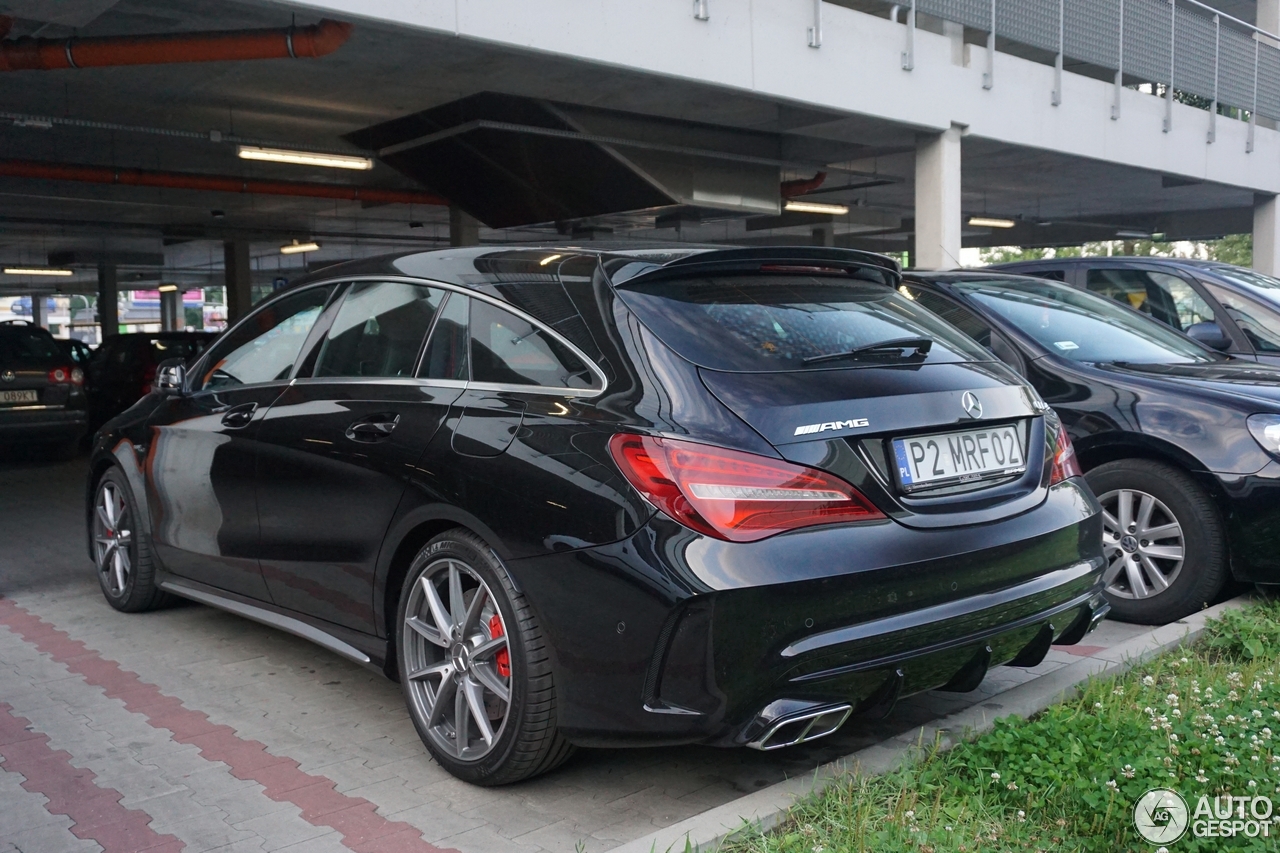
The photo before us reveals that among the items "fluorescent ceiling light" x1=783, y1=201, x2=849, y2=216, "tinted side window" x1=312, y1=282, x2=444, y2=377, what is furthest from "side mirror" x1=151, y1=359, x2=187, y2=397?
"fluorescent ceiling light" x1=783, y1=201, x2=849, y2=216

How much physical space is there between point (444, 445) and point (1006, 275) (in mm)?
4018

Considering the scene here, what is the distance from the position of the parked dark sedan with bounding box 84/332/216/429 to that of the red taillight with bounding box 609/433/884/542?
14488 millimetres

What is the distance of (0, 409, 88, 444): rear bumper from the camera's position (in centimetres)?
1227

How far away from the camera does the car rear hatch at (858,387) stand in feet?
10.1

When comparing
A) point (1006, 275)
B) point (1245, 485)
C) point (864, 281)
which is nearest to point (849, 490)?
point (864, 281)

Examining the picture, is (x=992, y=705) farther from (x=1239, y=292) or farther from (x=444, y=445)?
(x=1239, y=292)

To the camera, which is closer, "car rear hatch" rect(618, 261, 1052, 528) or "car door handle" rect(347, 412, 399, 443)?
"car rear hatch" rect(618, 261, 1052, 528)

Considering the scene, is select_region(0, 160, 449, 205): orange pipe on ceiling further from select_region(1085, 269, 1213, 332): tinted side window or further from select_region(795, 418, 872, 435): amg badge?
select_region(795, 418, 872, 435): amg badge

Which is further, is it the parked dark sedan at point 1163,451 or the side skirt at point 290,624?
the parked dark sedan at point 1163,451

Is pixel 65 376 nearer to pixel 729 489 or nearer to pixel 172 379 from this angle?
pixel 172 379

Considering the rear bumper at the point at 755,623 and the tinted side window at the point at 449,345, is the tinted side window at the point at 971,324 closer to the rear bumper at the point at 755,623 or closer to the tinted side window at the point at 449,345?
the rear bumper at the point at 755,623

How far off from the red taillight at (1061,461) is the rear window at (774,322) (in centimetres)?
35

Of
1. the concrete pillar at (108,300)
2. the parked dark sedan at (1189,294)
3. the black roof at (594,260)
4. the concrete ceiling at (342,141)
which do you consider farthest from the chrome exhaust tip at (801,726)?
the concrete pillar at (108,300)

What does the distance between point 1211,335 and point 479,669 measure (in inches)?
224
